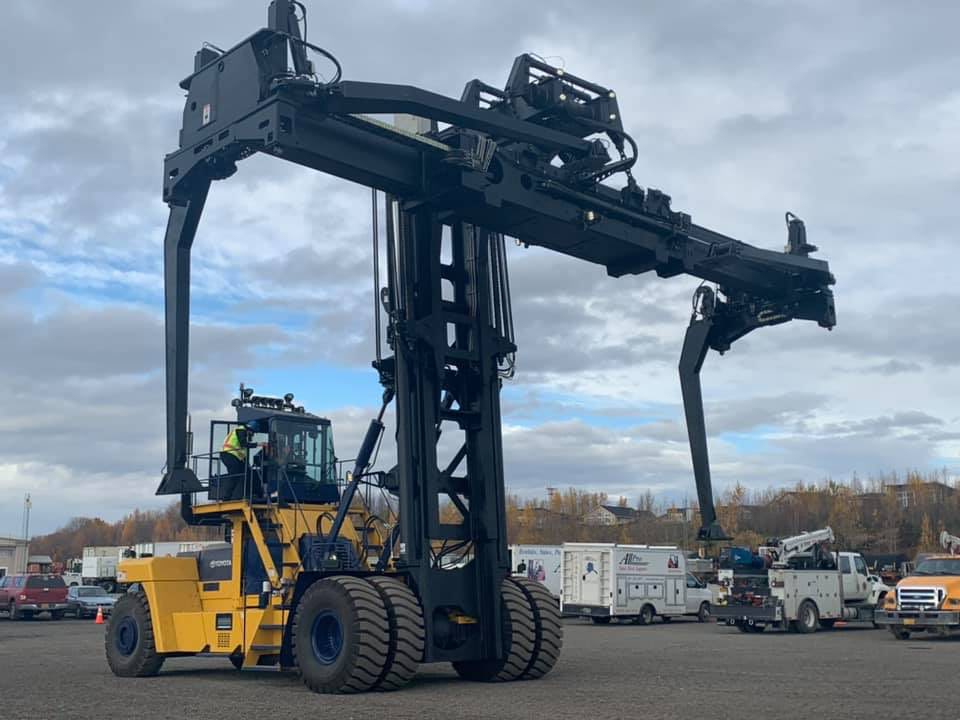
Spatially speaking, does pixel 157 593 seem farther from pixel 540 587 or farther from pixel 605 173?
pixel 605 173

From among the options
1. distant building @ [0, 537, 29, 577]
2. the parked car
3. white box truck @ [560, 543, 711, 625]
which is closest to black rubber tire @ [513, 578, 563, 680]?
white box truck @ [560, 543, 711, 625]

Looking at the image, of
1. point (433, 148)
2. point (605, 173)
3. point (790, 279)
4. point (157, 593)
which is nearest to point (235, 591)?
point (157, 593)

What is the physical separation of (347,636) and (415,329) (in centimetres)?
432

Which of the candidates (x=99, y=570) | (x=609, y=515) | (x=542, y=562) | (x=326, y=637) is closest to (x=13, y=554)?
(x=99, y=570)

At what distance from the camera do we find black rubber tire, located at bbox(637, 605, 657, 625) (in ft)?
120

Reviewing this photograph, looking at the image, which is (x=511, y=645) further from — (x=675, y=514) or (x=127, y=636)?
(x=675, y=514)

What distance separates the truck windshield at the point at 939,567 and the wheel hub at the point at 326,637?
1942 centimetres

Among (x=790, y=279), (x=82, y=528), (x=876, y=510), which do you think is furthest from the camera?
(x=82, y=528)

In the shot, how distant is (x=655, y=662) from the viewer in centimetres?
1961

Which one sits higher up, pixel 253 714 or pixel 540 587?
pixel 540 587

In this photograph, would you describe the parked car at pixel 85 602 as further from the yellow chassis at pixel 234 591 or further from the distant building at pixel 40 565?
the yellow chassis at pixel 234 591

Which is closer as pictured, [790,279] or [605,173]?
[605,173]

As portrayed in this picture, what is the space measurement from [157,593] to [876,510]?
9300cm

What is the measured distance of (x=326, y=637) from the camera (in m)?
14.5
